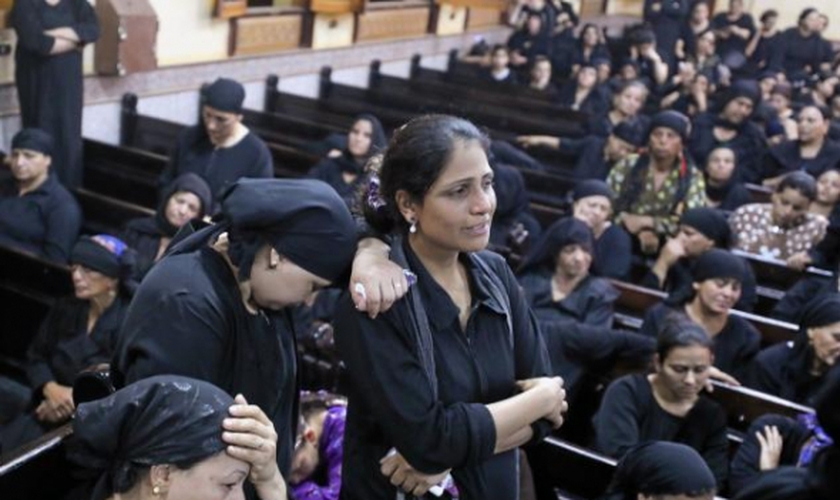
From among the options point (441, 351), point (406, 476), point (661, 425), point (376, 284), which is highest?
point (376, 284)

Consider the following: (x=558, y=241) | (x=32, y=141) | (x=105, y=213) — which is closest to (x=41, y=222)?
(x=32, y=141)

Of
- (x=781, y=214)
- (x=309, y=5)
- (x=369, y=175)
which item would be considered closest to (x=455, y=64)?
(x=309, y=5)

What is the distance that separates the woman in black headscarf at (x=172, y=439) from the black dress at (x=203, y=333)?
0.11 m

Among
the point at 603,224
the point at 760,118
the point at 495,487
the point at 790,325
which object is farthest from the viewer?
the point at 760,118

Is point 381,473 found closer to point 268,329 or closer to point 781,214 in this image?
point 268,329

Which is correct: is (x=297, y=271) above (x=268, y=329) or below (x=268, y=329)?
above

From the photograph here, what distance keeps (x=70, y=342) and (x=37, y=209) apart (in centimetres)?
135

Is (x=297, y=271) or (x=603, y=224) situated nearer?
(x=297, y=271)

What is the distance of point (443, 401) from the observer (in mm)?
1758

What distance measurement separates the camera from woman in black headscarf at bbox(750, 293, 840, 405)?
3604mm

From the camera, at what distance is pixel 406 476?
69.2 inches

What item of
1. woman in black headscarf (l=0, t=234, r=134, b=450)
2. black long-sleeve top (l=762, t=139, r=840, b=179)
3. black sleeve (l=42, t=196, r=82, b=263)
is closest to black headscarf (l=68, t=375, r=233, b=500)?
woman in black headscarf (l=0, t=234, r=134, b=450)

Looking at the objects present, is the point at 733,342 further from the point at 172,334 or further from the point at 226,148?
the point at 172,334

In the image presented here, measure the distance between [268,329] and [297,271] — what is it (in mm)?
159
